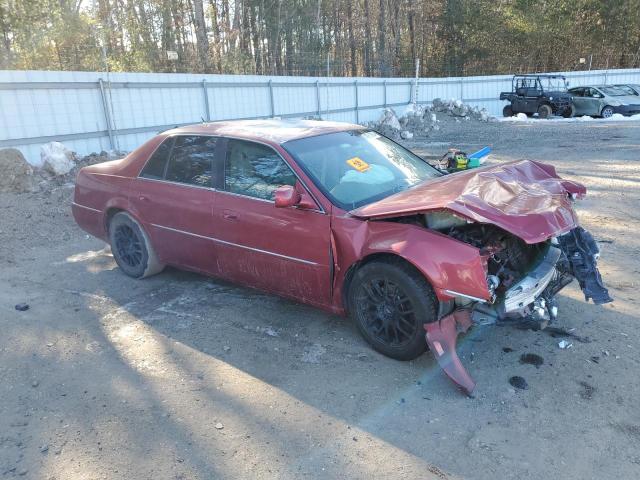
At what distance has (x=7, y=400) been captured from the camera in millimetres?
3400

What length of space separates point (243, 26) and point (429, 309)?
2709 centimetres

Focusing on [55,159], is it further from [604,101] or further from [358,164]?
[604,101]

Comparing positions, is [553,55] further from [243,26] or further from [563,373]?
[563,373]

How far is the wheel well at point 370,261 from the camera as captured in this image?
137 inches

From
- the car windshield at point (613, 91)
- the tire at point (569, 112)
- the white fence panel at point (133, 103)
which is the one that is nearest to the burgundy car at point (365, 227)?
the white fence panel at point (133, 103)

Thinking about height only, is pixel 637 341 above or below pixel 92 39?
below

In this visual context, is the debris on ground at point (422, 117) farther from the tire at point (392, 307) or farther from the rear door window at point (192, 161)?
the tire at point (392, 307)

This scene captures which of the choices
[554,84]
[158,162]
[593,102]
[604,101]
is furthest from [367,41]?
[158,162]

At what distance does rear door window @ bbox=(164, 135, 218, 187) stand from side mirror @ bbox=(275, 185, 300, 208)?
3.28 feet

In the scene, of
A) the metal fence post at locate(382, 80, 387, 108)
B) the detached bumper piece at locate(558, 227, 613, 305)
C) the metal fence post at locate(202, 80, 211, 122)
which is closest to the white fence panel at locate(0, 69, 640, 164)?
the metal fence post at locate(202, 80, 211, 122)

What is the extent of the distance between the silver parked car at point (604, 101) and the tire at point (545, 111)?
1010 millimetres

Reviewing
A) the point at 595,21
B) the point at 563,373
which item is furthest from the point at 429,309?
the point at 595,21

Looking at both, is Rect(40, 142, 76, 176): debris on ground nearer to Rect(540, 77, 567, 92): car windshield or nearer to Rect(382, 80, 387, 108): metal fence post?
Rect(382, 80, 387, 108): metal fence post

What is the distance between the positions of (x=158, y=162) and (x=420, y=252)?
2.90 m
